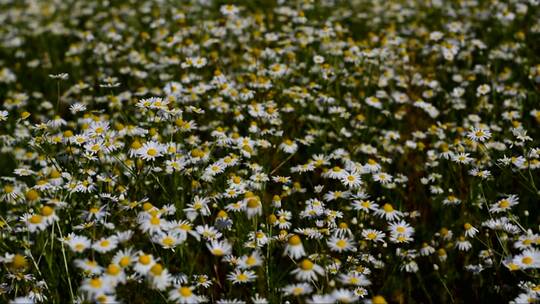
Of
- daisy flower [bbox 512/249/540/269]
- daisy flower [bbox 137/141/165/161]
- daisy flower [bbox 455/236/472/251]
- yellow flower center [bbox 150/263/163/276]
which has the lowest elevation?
daisy flower [bbox 455/236/472/251]

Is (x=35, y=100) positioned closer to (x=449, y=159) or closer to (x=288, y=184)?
(x=288, y=184)

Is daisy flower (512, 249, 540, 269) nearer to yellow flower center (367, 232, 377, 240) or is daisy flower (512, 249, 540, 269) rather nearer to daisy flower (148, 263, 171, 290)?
yellow flower center (367, 232, 377, 240)

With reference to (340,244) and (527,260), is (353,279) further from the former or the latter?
(527,260)

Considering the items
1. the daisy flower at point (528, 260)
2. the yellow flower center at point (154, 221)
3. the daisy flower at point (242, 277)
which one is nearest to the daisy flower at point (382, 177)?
the daisy flower at point (528, 260)

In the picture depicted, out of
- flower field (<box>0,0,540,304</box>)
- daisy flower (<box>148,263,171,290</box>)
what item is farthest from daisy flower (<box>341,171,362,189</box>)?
daisy flower (<box>148,263,171,290</box>)

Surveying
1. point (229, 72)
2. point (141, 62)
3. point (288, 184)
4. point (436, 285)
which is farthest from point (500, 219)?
point (141, 62)

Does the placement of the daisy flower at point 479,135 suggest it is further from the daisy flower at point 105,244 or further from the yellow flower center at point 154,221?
the daisy flower at point 105,244

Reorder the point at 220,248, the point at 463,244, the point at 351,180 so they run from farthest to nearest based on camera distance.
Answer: the point at 351,180, the point at 463,244, the point at 220,248

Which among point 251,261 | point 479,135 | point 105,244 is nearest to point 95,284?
point 105,244

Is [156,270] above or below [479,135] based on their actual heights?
above
